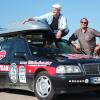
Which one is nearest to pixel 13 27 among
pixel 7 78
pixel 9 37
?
pixel 9 37

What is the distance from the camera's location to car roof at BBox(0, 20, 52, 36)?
1077 centimetres

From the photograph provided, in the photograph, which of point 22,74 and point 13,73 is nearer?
point 22,74

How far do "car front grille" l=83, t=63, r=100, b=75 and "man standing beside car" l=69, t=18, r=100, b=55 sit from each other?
1937 mm

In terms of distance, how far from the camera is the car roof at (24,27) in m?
10.8

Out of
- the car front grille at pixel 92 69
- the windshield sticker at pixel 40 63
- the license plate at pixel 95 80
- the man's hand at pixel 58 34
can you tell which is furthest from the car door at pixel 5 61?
the license plate at pixel 95 80

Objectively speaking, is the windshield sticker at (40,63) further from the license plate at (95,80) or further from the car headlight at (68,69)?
the license plate at (95,80)

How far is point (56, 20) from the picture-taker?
11.5 metres

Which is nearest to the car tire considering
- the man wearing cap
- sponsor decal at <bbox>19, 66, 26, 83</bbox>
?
sponsor decal at <bbox>19, 66, 26, 83</bbox>

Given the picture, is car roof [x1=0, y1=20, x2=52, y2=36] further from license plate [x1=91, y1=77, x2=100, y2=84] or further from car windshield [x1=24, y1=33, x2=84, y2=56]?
license plate [x1=91, y1=77, x2=100, y2=84]

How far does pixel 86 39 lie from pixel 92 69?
226 centimetres

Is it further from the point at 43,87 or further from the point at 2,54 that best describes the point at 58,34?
the point at 43,87

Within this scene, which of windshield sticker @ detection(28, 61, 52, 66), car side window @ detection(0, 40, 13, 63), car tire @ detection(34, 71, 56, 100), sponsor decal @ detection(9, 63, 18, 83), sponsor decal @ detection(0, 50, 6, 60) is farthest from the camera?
sponsor decal @ detection(0, 50, 6, 60)

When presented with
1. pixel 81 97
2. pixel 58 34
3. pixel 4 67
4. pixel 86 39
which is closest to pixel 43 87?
pixel 81 97

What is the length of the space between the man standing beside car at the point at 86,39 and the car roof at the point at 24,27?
43.9 inches
